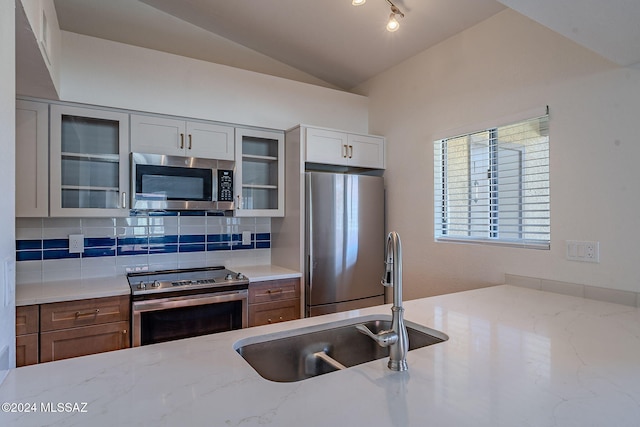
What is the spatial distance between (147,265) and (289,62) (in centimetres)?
218

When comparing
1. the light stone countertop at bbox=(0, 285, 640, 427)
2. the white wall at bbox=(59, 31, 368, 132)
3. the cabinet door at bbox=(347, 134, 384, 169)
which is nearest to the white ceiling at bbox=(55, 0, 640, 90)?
the white wall at bbox=(59, 31, 368, 132)

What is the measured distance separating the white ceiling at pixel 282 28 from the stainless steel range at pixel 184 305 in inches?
73.6

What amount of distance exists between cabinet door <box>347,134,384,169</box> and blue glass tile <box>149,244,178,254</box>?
162 centimetres

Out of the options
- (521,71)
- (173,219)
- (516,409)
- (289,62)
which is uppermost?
→ (289,62)

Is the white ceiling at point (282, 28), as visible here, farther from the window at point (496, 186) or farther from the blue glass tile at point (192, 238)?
the blue glass tile at point (192, 238)

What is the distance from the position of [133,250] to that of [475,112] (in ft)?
8.85

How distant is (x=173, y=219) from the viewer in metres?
2.90

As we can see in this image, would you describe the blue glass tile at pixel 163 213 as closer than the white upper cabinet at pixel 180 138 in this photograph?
No

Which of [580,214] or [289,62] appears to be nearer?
[580,214]

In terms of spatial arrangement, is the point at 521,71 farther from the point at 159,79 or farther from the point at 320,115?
the point at 159,79

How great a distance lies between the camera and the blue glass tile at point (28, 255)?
2.40 meters

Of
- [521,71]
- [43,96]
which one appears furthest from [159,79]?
[521,71]

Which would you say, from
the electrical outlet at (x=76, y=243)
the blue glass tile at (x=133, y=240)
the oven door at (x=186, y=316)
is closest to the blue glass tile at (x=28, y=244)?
the electrical outlet at (x=76, y=243)

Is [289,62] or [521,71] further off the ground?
[289,62]
